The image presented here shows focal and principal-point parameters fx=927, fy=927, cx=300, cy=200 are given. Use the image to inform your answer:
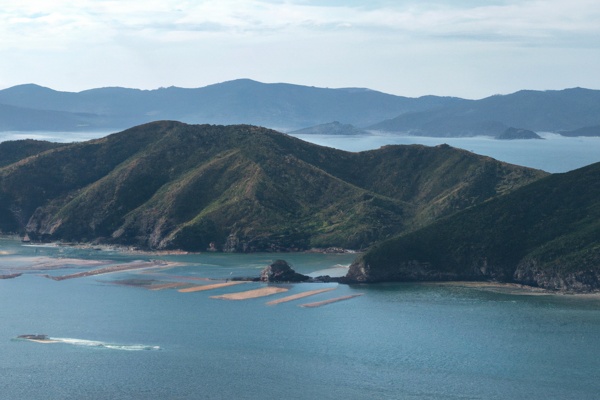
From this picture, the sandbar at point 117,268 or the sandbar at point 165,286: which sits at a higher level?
the sandbar at point 117,268

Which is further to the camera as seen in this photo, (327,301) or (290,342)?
(327,301)

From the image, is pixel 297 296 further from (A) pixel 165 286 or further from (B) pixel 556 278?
(B) pixel 556 278

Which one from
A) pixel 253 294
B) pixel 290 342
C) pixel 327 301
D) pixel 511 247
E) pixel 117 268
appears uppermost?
pixel 511 247

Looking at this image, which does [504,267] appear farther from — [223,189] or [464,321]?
[223,189]

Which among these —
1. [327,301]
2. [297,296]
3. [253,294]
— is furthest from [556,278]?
[253,294]

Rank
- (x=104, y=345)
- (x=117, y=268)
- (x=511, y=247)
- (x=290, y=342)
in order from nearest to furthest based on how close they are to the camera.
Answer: (x=104, y=345) → (x=290, y=342) → (x=511, y=247) → (x=117, y=268)

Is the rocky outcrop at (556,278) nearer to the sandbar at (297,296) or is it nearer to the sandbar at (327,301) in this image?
the sandbar at (327,301)

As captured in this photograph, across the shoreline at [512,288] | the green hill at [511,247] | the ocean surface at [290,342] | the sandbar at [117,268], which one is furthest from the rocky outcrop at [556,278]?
the sandbar at [117,268]
